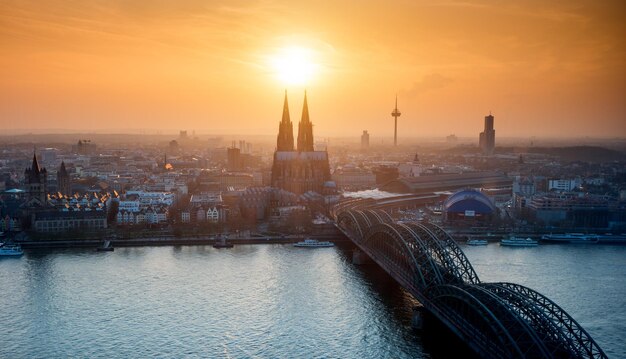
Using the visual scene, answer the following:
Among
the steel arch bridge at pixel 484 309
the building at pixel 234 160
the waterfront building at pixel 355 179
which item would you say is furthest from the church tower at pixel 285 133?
the steel arch bridge at pixel 484 309

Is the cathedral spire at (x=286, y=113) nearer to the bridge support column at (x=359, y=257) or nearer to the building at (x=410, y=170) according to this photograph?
the building at (x=410, y=170)

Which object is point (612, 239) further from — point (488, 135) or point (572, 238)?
point (488, 135)

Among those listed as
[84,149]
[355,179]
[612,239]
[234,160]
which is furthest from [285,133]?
[84,149]

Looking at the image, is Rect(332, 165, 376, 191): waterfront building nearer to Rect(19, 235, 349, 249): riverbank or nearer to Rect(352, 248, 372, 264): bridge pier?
Rect(19, 235, 349, 249): riverbank

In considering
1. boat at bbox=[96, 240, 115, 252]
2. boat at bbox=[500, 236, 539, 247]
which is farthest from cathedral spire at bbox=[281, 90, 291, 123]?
boat at bbox=[500, 236, 539, 247]

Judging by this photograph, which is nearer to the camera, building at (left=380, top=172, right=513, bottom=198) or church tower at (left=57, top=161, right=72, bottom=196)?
church tower at (left=57, top=161, right=72, bottom=196)
